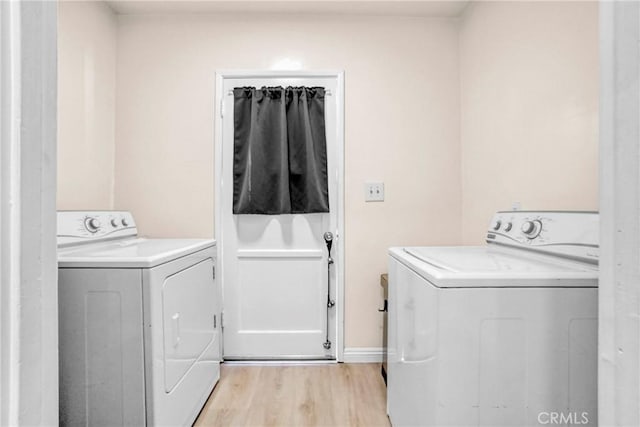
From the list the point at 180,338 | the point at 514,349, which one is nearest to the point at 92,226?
the point at 180,338

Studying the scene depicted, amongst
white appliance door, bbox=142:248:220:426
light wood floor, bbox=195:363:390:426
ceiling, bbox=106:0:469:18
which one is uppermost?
ceiling, bbox=106:0:469:18

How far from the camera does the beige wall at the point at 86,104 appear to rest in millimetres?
2027

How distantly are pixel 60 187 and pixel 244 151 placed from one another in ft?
3.48

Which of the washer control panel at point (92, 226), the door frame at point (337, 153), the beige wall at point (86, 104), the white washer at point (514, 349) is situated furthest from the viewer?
the door frame at point (337, 153)

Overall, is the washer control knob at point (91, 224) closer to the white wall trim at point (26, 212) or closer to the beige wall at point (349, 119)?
the beige wall at point (349, 119)

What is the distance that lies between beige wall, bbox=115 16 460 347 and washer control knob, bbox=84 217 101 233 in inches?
22.8

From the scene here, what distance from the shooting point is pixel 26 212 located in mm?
443

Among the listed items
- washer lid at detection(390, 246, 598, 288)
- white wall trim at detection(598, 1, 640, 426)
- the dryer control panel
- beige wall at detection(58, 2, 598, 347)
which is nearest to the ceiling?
beige wall at detection(58, 2, 598, 347)

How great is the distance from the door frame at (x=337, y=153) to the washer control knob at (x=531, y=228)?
122 centimetres

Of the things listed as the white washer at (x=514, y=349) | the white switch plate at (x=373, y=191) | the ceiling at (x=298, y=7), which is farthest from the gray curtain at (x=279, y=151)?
the white washer at (x=514, y=349)

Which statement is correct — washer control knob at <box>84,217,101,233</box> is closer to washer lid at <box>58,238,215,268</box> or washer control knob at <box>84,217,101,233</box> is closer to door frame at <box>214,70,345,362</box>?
washer lid at <box>58,238,215,268</box>

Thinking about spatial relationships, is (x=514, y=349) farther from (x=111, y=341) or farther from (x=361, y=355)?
(x=361, y=355)

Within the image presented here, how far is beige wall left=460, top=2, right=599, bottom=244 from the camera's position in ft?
4.72

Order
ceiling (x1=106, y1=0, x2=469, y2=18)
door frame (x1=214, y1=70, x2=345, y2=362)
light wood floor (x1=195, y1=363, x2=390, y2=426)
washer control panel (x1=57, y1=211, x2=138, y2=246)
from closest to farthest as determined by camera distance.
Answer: washer control panel (x1=57, y1=211, x2=138, y2=246), light wood floor (x1=195, y1=363, x2=390, y2=426), ceiling (x1=106, y1=0, x2=469, y2=18), door frame (x1=214, y1=70, x2=345, y2=362)
